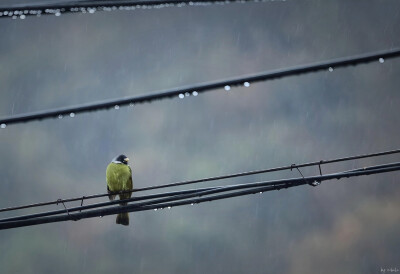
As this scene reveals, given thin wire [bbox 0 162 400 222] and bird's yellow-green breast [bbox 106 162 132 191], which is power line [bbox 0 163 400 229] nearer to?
thin wire [bbox 0 162 400 222]

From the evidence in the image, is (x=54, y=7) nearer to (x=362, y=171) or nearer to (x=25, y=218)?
(x=25, y=218)

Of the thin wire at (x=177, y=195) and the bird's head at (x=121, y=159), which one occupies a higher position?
the bird's head at (x=121, y=159)

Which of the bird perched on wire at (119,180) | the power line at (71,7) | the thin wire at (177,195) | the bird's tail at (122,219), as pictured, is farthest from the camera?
the bird perched on wire at (119,180)

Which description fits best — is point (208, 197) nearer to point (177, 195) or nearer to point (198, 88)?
point (177, 195)

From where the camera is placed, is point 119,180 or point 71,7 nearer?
point 71,7

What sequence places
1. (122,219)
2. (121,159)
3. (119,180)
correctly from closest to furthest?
→ (122,219) → (119,180) → (121,159)

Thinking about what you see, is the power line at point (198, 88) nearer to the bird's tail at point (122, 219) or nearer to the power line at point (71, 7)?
the power line at point (71, 7)

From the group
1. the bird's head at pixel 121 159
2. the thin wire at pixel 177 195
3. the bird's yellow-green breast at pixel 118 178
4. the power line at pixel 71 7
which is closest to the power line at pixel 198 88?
the power line at pixel 71 7

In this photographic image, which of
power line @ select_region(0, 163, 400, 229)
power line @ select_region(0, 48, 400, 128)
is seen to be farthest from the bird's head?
power line @ select_region(0, 48, 400, 128)

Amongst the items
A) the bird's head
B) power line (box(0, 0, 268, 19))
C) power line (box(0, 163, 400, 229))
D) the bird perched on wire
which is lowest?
power line (box(0, 163, 400, 229))

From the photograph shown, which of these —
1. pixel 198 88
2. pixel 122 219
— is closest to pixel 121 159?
pixel 122 219

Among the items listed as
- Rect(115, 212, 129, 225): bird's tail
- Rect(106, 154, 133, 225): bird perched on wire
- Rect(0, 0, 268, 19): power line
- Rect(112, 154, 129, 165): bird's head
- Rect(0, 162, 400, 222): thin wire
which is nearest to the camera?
Rect(0, 0, 268, 19): power line

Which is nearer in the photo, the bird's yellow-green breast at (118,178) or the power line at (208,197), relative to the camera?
the power line at (208,197)

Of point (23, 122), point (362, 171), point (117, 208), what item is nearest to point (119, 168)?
point (117, 208)
